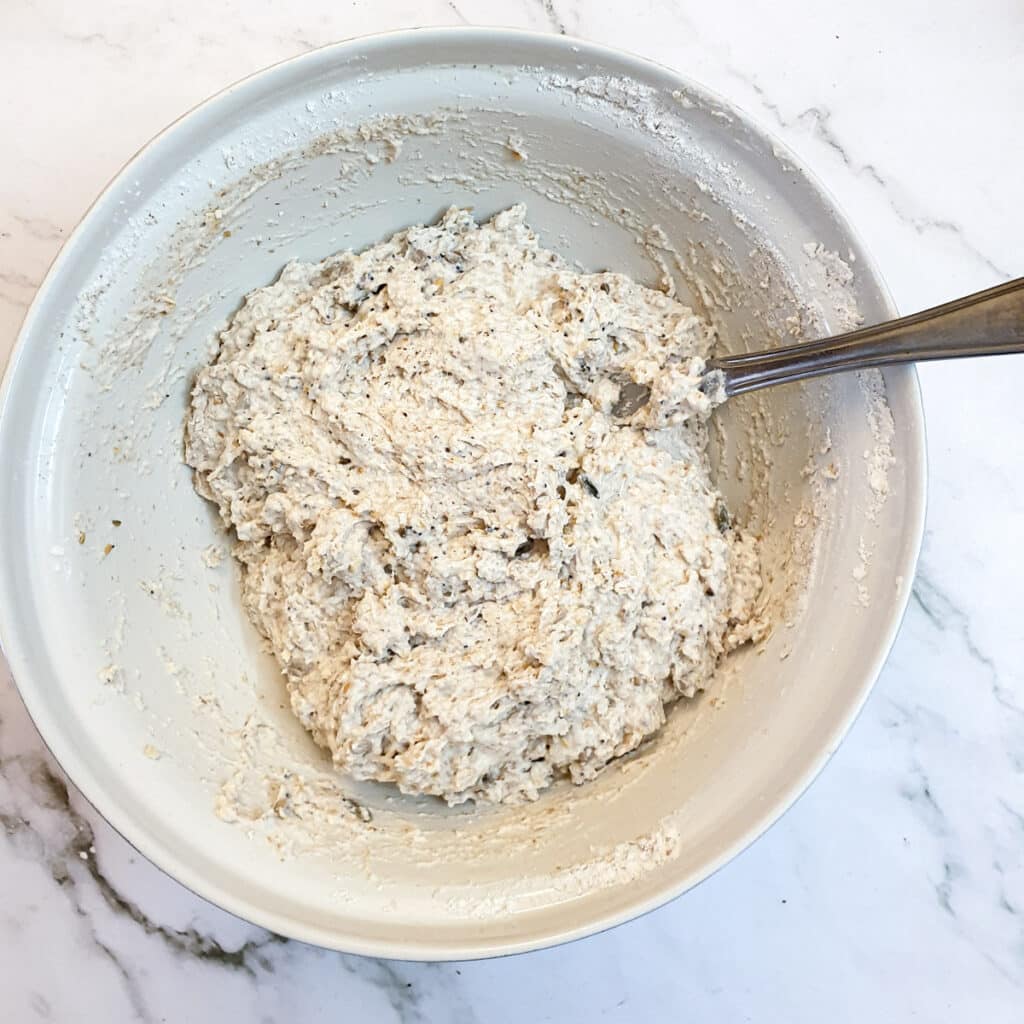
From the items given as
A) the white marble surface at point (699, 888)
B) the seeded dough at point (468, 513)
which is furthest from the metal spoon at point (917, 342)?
the white marble surface at point (699, 888)

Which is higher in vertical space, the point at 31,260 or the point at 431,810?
the point at 31,260

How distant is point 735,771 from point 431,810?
0.50m

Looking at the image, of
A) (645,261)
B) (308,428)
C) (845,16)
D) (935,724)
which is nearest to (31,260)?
(308,428)

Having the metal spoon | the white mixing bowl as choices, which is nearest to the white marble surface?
the white mixing bowl

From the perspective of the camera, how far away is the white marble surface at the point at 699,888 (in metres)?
1.47

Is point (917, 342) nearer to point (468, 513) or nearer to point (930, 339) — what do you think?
point (930, 339)

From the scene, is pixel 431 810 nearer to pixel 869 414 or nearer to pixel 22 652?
pixel 22 652

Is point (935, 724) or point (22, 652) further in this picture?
point (935, 724)

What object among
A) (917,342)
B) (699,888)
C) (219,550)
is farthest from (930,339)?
(219,550)

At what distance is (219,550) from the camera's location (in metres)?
1.44

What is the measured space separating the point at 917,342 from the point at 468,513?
68 cm

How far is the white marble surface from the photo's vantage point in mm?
1473

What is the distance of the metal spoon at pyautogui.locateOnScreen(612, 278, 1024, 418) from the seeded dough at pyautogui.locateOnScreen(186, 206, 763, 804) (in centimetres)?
14

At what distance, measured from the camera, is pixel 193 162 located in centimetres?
118
